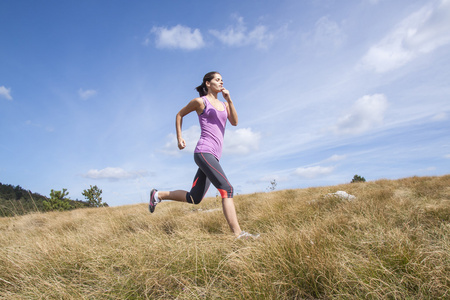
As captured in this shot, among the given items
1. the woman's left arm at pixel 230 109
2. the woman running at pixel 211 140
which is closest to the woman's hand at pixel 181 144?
the woman running at pixel 211 140

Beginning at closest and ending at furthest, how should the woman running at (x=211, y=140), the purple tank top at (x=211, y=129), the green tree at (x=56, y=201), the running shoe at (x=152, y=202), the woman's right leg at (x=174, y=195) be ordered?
the woman running at (x=211, y=140)
the purple tank top at (x=211, y=129)
the woman's right leg at (x=174, y=195)
the running shoe at (x=152, y=202)
the green tree at (x=56, y=201)

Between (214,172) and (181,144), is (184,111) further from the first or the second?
(214,172)

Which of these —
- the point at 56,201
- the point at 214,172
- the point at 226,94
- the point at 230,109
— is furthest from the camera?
the point at 56,201

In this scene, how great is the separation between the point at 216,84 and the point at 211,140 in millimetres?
924

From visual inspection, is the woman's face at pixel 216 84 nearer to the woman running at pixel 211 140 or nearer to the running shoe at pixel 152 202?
the woman running at pixel 211 140

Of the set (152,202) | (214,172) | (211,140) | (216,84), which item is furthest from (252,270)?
(152,202)

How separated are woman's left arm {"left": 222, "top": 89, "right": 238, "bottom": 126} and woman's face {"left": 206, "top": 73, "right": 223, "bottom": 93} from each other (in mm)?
116

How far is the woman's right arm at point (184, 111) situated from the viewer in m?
3.49

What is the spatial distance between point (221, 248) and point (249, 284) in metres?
0.84

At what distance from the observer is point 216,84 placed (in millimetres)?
3682

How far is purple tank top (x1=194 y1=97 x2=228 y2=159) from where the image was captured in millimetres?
3457

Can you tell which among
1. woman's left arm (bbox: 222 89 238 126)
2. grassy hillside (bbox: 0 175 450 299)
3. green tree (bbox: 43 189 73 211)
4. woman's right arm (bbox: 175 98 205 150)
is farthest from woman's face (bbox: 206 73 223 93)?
green tree (bbox: 43 189 73 211)

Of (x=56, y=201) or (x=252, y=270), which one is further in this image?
(x=56, y=201)

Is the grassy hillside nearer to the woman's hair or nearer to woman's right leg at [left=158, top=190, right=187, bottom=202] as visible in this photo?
woman's right leg at [left=158, top=190, right=187, bottom=202]
